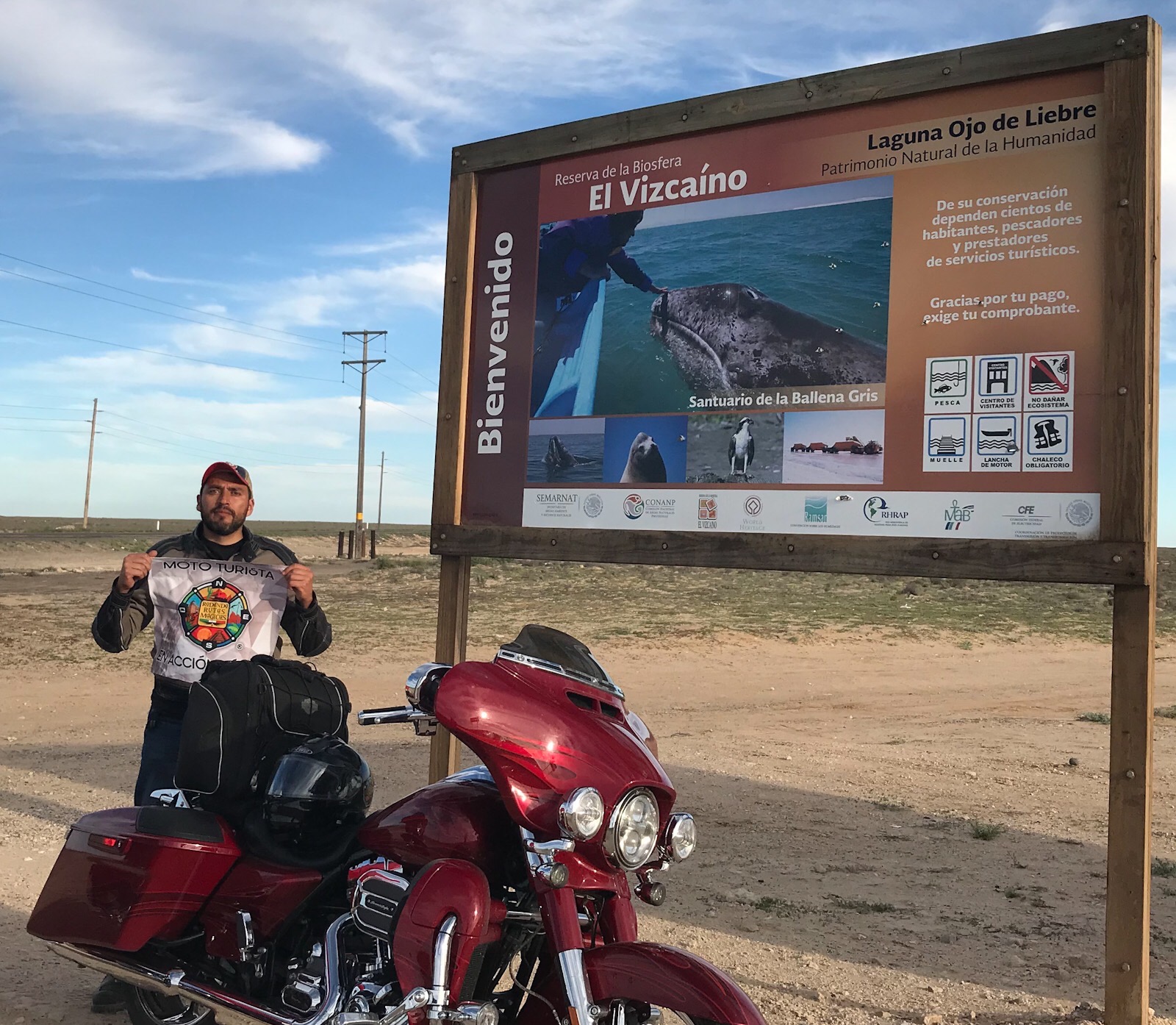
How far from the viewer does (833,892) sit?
5.89m

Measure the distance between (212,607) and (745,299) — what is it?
2.64 m

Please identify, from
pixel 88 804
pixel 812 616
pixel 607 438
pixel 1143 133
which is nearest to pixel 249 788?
pixel 607 438

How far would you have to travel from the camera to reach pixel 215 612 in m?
4.66

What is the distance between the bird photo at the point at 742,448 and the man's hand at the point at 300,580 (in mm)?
1868

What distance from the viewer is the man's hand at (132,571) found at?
450cm

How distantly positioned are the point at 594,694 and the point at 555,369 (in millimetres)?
3007

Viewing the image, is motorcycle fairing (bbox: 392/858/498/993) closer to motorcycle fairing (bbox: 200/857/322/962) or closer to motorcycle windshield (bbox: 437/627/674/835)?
motorcycle windshield (bbox: 437/627/674/835)

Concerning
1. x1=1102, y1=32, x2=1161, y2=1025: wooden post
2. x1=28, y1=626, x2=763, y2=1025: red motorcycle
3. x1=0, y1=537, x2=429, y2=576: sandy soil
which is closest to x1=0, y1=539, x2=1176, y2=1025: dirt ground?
x1=1102, y1=32, x2=1161, y2=1025: wooden post

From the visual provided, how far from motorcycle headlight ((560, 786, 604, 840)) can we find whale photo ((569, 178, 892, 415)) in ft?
8.59

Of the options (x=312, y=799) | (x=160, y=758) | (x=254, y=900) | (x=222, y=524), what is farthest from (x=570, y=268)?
(x=254, y=900)

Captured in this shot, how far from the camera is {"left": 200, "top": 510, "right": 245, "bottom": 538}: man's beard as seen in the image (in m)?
4.84

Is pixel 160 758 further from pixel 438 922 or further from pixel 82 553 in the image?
pixel 82 553

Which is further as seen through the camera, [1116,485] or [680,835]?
[1116,485]

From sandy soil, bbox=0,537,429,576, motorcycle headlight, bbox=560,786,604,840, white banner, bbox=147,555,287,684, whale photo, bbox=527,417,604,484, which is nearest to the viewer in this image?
motorcycle headlight, bbox=560,786,604,840
